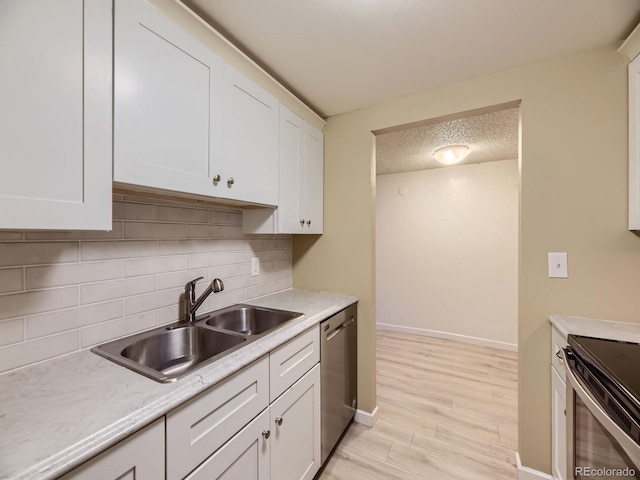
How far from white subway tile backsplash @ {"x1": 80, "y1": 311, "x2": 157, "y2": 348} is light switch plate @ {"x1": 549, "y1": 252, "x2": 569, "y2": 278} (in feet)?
6.87

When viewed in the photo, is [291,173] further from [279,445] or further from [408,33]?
[279,445]

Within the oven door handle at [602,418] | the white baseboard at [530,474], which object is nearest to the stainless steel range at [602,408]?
the oven door handle at [602,418]

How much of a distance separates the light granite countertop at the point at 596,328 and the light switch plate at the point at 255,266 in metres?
1.74

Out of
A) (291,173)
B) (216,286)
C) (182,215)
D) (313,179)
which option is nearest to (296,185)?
(291,173)

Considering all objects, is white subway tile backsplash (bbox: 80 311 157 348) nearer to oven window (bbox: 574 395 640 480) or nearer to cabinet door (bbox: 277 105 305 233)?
cabinet door (bbox: 277 105 305 233)

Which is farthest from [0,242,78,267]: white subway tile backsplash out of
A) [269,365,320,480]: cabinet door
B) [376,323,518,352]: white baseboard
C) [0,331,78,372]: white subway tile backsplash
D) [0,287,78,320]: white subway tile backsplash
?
[376,323,518,352]: white baseboard

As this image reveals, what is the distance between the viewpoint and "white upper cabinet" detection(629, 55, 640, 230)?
4.06 feet

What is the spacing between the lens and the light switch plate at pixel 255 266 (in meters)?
1.87

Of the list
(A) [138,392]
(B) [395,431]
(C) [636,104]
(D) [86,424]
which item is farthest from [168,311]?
(C) [636,104]

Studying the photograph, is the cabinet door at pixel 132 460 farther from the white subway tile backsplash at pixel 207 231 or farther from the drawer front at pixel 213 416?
the white subway tile backsplash at pixel 207 231

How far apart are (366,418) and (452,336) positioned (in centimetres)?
209

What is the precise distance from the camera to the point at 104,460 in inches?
24.0

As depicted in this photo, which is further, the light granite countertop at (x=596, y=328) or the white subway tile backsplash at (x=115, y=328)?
the light granite countertop at (x=596, y=328)

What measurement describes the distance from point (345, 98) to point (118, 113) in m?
1.45
